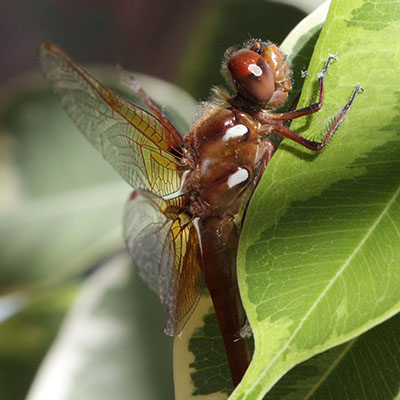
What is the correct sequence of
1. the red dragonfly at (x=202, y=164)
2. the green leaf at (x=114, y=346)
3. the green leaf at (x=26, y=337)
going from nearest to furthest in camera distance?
the red dragonfly at (x=202, y=164) < the green leaf at (x=114, y=346) < the green leaf at (x=26, y=337)

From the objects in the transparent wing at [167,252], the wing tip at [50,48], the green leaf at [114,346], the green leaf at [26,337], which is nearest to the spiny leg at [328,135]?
the transparent wing at [167,252]

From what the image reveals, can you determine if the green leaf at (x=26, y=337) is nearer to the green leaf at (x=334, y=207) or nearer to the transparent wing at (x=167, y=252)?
the transparent wing at (x=167, y=252)

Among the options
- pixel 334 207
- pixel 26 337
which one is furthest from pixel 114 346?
pixel 334 207

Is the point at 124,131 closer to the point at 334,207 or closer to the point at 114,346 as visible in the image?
the point at 334,207

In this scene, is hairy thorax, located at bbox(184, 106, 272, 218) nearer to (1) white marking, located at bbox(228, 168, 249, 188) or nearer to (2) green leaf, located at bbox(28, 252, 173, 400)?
(1) white marking, located at bbox(228, 168, 249, 188)

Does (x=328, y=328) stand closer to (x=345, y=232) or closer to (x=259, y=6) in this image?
(x=345, y=232)
